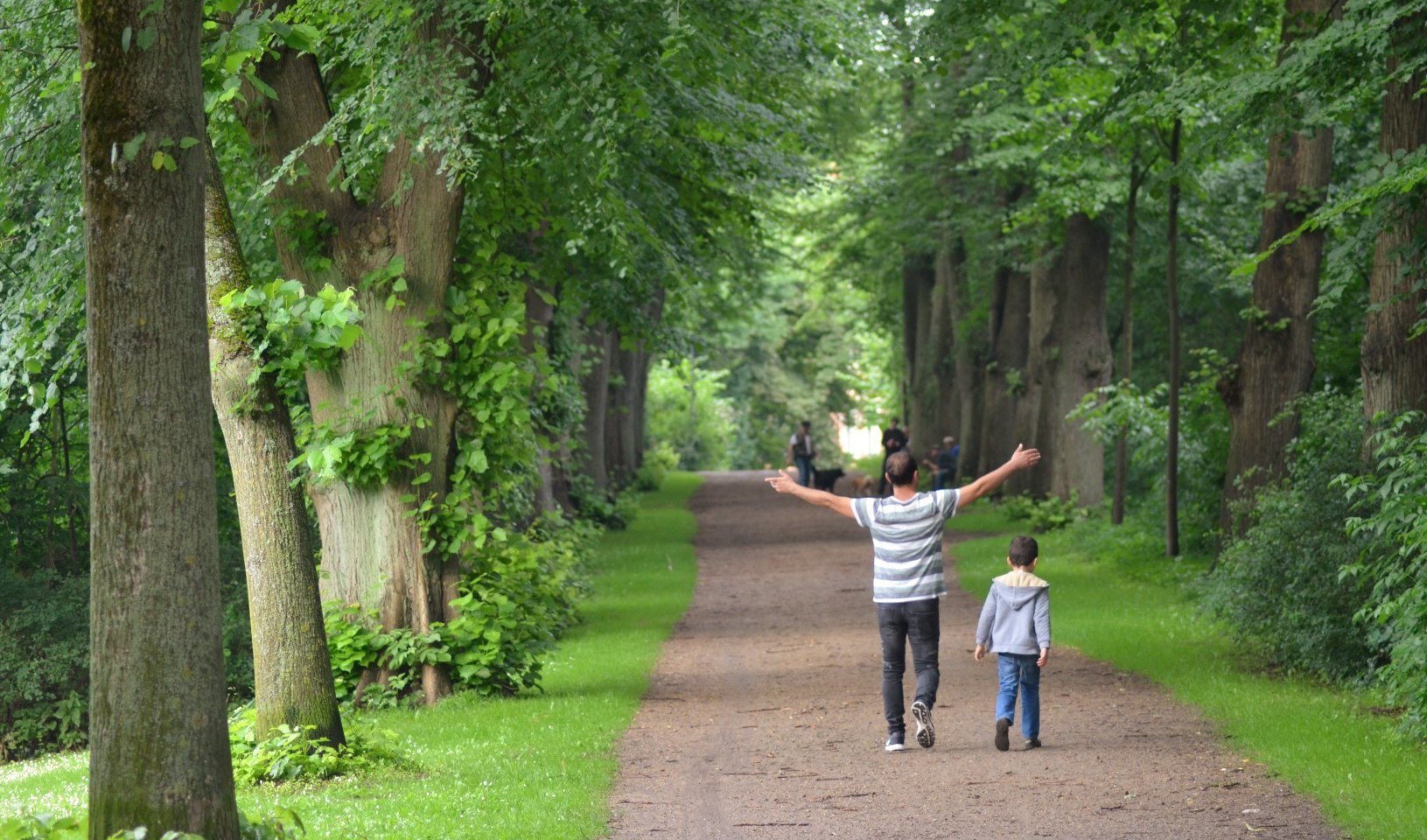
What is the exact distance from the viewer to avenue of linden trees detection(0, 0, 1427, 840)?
20.4 ft

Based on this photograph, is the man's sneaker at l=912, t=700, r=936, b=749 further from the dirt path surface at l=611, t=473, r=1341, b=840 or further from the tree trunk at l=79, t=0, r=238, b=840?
the tree trunk at l=79, t=0, r=238, b=840

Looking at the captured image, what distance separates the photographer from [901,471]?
34.3ft

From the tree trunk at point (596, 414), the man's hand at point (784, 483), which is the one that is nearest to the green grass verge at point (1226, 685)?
the man's hand at point (784, 483)

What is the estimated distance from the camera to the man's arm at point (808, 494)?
9.99 metres

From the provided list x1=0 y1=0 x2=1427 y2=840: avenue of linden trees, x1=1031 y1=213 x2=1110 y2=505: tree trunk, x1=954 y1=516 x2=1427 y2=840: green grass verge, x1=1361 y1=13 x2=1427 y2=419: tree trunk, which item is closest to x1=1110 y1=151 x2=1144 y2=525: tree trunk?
x1=0 y1=0 x2=1427 y2=840: avenue of linden trees

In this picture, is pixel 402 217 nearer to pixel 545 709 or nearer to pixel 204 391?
pixel 545 709

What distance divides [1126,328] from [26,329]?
58.0ft

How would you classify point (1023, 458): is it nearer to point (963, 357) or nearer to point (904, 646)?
point (904, 646)

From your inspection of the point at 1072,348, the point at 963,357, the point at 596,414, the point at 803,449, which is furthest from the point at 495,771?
the point at 803,449

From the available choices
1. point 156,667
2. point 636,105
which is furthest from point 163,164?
point 636,105

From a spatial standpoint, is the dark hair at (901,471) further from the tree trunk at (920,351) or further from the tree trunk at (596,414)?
the tree trunk at (920,351)

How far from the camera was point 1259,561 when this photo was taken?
13.6m

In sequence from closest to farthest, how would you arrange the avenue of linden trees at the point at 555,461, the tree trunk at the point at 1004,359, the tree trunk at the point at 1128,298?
1. the avenue of linden trees at the point at 555,461
2. the tree trunk at the point at 1128,298
3. the tree trunk at the point at 1004,359

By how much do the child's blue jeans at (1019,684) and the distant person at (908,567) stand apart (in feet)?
1.43
